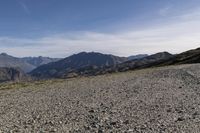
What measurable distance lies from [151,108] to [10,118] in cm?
1090

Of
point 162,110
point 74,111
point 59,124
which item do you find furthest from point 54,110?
point 162,110

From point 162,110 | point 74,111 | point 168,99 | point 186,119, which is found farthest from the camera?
point 168,99

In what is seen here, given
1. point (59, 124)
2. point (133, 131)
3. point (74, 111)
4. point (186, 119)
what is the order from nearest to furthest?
point (133, 131)
point (186, 119)
point (59, 124)
point (74, 111)

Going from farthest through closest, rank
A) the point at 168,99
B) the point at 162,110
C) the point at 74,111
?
the point at 168,99
the point at 74,111
the point at 162,110

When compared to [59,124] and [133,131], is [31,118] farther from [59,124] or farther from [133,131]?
[133,131]

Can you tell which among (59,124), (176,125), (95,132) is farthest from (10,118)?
(176,125)

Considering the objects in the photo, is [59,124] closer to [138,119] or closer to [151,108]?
[138,119]

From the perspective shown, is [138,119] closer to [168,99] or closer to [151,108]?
[151,108]

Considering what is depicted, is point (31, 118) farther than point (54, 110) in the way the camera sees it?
No

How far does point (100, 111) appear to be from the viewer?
2633 centimetres

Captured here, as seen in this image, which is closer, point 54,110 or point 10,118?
point 10,118

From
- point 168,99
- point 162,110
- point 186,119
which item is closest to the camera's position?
point 186,119

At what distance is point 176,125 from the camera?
765 inches

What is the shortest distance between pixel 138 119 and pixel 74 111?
7.07 meters
